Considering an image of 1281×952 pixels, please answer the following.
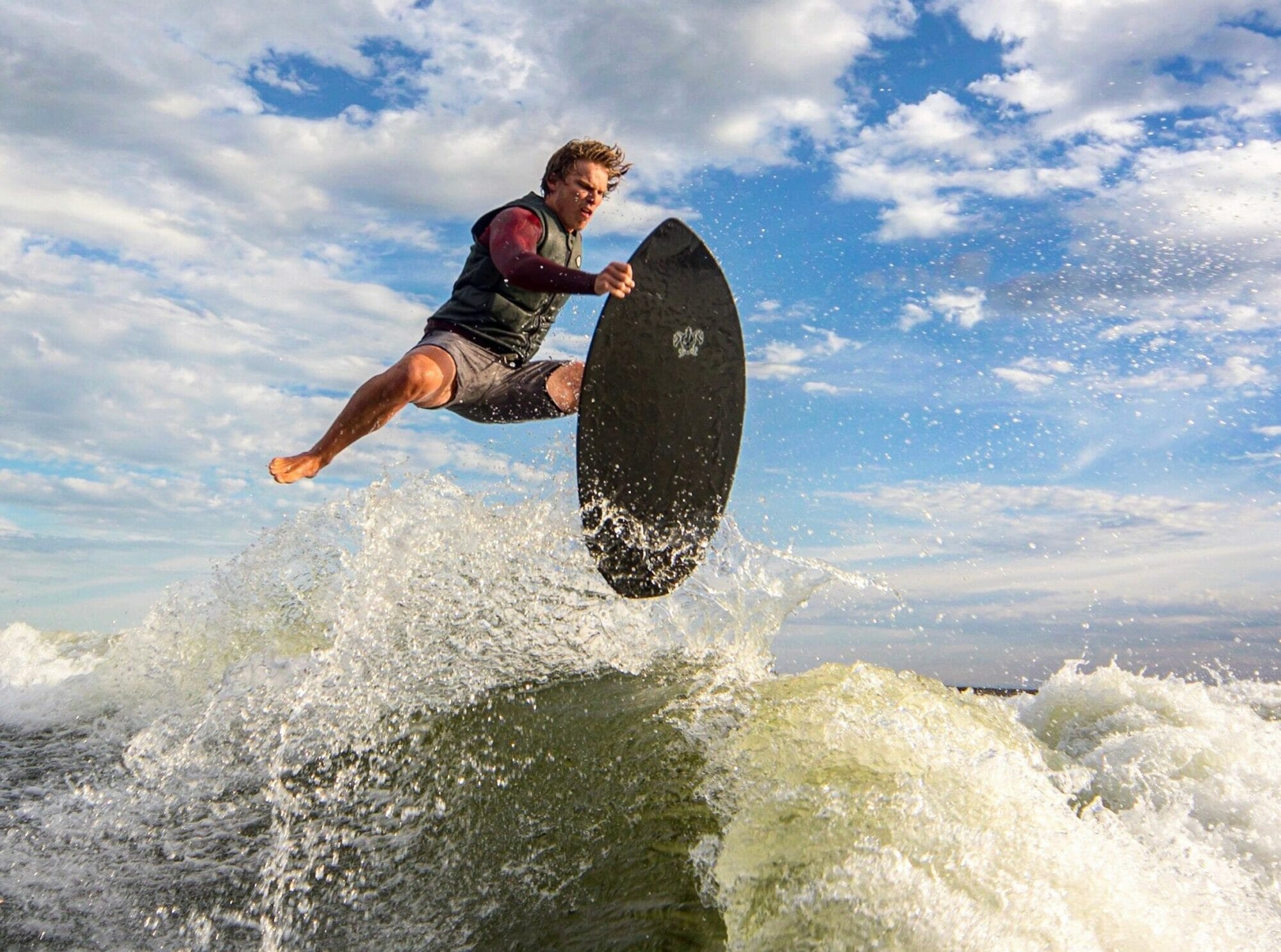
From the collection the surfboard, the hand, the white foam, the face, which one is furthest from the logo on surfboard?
the white foam

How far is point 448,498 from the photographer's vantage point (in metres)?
5.53

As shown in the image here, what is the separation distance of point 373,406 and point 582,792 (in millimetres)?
2359

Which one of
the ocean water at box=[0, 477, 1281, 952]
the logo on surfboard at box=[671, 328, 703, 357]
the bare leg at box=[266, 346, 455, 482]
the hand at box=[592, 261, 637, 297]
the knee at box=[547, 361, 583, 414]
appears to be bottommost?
the ocean water at box=[0, 477, 1281, 952]

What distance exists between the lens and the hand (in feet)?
14.2

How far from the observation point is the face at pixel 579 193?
5.23 meters

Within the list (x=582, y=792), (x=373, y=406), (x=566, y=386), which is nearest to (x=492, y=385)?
(x=566, y=386)

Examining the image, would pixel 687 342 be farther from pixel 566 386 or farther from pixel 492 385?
pixel 492 385

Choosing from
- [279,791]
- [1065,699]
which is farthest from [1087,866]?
[1065,699]

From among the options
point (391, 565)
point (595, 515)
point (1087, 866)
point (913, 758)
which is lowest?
point (1087, 866)

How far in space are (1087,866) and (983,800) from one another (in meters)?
0.32

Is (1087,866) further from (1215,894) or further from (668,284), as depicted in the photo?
(668,284)

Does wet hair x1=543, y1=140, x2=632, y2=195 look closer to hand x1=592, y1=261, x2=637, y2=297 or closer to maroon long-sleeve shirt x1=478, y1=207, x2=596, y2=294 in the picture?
maroon long-sleeve shirt x1=478, y1=207, x2=596, y2=294

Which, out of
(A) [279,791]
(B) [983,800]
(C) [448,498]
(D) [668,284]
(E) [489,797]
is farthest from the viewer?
(C) [448,498]

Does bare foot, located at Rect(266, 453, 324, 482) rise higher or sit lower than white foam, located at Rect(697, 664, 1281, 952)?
higher
